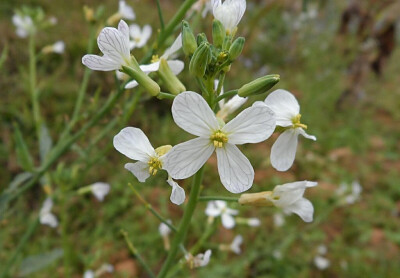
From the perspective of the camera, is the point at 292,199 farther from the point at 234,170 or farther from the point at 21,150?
the point at 21,150

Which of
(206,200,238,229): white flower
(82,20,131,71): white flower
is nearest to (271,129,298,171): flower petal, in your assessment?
(82,20,131,71): white flower

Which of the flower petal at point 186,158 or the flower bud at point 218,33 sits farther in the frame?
the flower bud at point 218,33

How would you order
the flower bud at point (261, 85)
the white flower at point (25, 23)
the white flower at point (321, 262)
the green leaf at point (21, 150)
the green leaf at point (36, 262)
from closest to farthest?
the flower bud at point (261, 85)
the green leaf at point (21, 150)
the green leaf at point (36, 262)
the white flower at point (25, 23)
the white flower at point (321, 262)

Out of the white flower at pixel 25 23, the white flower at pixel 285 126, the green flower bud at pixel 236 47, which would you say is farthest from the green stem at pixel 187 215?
the white flower at pixel 25 23

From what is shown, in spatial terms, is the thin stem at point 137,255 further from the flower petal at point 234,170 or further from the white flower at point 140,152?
the flower petal at point 234,170

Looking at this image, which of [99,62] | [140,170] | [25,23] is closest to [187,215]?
[140,170]

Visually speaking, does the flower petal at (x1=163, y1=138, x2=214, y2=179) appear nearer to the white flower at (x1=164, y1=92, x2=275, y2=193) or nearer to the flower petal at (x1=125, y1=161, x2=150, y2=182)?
the white flower at (x1=164, y1=92, x2=275, y2=193)

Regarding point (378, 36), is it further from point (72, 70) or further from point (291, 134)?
point (291, 134)
